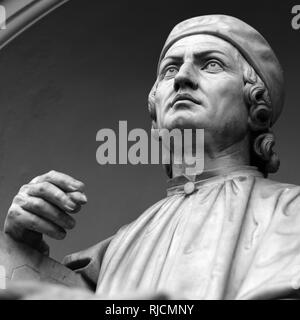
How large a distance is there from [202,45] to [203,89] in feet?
0.47

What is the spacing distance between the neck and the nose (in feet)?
0.52

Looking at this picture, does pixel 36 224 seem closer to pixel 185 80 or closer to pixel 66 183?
pixel 66 183

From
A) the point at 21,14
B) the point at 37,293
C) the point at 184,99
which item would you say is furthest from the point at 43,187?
the point at 21,14

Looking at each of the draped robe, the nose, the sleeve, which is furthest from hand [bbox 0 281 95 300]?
the nose

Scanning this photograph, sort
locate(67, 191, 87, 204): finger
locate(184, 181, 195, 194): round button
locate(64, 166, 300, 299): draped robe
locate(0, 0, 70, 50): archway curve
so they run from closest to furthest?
locate(64, 166, 300, 299): draped robe → locate(67, 191, 87, 204): finger → locate(184, 181, 195, 194): round button → locate(0, 0, 70, 50): archway curve

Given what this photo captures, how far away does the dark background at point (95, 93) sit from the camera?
4969mm

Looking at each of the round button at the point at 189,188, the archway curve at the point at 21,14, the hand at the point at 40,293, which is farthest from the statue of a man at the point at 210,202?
the archway curve at the point at 21,14

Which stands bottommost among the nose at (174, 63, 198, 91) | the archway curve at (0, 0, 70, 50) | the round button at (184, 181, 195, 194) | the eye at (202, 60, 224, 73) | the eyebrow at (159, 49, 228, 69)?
the round button at (184, 181, 195, 194)

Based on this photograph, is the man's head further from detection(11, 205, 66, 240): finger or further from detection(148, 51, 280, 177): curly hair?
detection(11, 205, 66, 240): finger

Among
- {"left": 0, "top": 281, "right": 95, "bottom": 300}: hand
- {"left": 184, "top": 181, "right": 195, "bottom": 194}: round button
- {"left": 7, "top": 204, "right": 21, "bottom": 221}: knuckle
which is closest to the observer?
{"left": 0, "top": 281, "right": 95, "bottom": 300}: hand

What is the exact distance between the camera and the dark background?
16.3 ft

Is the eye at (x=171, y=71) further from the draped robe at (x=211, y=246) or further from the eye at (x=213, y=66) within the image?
the draped robe at (x=211, y=246)
